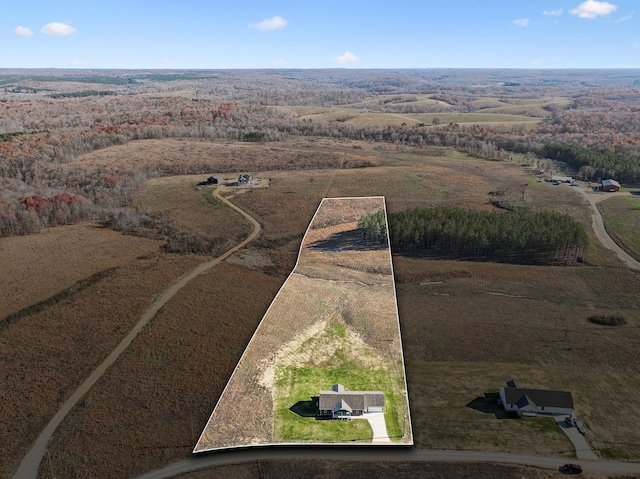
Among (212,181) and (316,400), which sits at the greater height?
(212,181)

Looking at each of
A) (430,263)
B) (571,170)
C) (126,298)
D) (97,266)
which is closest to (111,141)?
(97,266)

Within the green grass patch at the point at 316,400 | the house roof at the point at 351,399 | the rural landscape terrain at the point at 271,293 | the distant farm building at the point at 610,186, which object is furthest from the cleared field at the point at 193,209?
the distant farm building at the point at 610,186

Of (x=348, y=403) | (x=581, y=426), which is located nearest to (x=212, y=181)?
(x=348, y=403)

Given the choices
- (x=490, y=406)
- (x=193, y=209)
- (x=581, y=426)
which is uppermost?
(x=193, y=209)

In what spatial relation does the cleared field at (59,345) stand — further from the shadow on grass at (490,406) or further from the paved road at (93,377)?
the shadow on grass at (490,406)

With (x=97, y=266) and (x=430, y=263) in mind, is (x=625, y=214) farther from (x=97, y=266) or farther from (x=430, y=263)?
(x=97, y=266)

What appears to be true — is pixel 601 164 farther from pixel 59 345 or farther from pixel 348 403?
pixel 59 345

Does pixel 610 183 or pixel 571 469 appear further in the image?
pixel 610 183
